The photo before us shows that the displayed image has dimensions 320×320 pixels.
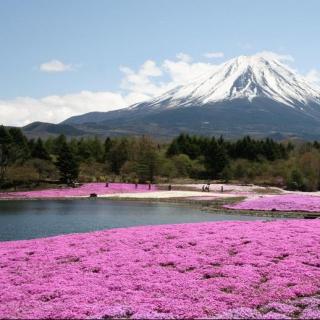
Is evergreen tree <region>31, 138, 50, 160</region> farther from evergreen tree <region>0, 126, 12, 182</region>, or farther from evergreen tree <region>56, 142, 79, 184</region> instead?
evergreen tree <region>56, 142, 79, 184</region>

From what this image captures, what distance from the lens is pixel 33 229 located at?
40000mm

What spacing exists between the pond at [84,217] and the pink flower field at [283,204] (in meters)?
6.05

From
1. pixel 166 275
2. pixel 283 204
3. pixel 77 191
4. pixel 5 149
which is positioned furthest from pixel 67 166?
pixel 166 275

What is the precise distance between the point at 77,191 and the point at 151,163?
29.9m

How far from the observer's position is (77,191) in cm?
8475

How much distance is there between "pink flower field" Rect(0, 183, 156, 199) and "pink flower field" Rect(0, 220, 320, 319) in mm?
49363

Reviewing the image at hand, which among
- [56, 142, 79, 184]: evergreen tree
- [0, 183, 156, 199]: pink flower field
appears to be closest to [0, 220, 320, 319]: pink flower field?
[0, 183, 156, 199]: pink flower field

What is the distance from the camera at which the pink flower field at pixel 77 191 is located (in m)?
77.7

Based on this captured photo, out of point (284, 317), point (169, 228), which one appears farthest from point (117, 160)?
point (284, 317)

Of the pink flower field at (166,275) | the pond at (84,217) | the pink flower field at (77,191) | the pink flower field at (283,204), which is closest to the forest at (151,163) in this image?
the pink flower field at (77,191)

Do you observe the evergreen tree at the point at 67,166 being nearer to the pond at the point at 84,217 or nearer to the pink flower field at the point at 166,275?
the pond at the point at 84,217

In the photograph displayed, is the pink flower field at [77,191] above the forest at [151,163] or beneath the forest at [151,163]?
beneath

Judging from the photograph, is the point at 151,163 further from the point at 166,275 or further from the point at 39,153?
the point at 166,275

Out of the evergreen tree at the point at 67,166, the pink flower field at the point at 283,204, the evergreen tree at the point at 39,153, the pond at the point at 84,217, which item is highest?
the evergreen tree at the point at 39,153
